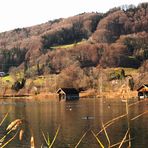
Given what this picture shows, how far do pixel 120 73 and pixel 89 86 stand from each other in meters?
15.8

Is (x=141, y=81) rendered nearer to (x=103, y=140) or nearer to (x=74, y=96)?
(x=74, y=96)

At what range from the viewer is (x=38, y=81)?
626 feet

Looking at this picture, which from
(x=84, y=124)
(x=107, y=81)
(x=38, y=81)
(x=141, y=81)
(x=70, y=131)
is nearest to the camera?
(x=70, y=131)

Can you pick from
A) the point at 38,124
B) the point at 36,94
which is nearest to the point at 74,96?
the point at 36,94

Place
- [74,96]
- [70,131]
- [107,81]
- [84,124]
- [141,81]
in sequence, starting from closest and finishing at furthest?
1. [70,131]
2. [84,124]
3. [74,96]
4. [141,81]
5. [107,81]

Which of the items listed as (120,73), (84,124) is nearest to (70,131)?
(84,124)

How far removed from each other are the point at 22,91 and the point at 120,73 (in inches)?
1549

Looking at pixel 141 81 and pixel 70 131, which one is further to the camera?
pixel 141 81

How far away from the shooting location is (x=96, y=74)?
18088 cm

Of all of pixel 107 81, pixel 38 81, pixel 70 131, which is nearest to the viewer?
pixel 70 131

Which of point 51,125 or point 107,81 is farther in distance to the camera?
point 107,81

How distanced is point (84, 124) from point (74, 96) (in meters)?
79.6

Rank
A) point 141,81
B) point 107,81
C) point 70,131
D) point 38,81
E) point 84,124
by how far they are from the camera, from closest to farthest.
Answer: point 70,131 < point 84,124 < point 141,81 < point 107,81 < point 38,81

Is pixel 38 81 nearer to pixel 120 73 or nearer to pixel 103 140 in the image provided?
pixel 120 73
